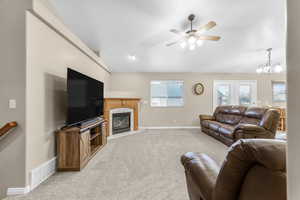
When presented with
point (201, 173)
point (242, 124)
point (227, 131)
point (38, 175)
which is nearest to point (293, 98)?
point (201, 173)

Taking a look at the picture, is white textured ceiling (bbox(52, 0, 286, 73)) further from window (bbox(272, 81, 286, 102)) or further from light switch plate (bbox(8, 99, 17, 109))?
light switch plate (bbox(8, 99, 17, 109))

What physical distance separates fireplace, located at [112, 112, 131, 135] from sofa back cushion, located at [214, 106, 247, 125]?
3.40m

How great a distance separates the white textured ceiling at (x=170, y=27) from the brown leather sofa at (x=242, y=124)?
1.90 meters

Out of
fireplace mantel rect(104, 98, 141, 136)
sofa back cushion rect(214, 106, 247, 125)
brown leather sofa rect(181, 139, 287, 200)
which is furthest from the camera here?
fireplace mantel rect(104, 98, 141, 136)

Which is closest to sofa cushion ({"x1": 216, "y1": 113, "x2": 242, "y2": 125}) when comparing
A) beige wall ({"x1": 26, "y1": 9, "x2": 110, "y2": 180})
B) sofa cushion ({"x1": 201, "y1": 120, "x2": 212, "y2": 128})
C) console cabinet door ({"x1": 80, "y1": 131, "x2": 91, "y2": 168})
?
sofa cushion ({"x1": 201, "y1": 120, "x2": 212, "y2": 128})

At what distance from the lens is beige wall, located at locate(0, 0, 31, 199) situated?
5.97 feet

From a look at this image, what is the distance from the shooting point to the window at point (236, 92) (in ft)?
20.9

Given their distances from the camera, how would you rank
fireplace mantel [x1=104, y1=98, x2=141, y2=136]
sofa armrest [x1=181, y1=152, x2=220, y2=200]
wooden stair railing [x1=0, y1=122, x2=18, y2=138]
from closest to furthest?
sofa armrest [x1=181, y1=152, x2=220, y2=200] → wooden stair railing [x1=0, y1=122, x2=18, y2=138] → fireplace mantel [x1=104, y1=98, x2=141, y2=136]

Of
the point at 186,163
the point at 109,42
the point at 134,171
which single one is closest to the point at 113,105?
the point at 109,42

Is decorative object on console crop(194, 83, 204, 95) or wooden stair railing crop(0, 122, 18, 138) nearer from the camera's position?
wooden stair railing crop(0, 122, 18, 138)

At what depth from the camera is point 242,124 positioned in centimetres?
345

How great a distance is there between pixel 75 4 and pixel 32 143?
259 centimetres

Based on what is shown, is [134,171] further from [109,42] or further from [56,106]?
[109,42]

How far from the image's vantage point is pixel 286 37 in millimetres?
525
